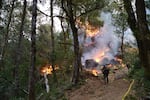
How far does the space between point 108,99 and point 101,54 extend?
4335 centimetres

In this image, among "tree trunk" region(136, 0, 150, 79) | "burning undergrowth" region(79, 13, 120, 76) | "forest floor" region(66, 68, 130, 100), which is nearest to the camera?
"tree trunk" region(136, 0, 150, 79)

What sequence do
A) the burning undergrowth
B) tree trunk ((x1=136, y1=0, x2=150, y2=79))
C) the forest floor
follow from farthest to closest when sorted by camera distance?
the burning undergrowth, the forest floor, tree trunk ((x1=136, y1=0, x2=150, y2=79))

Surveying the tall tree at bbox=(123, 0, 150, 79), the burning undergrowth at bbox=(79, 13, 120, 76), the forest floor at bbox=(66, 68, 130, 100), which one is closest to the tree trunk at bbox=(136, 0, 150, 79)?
the tall tree at bbox=(123, 0, 150, 79)

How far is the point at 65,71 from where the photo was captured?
4069 cm

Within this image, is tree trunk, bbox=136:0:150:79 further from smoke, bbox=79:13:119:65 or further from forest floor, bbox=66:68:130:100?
smoke, bbox=79:13:119:65

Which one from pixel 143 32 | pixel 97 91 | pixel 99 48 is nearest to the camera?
pixel 143 32

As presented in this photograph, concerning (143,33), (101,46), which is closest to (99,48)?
(101,46)

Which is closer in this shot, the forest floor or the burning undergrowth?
the forest floor

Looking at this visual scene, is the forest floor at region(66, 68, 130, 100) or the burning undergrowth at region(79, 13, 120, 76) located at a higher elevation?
the burning undergrowth at region(79, 13, 120, 76)

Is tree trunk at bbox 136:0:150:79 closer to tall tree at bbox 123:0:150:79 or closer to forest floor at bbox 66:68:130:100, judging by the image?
tall tree at bbox 123:0:150:79

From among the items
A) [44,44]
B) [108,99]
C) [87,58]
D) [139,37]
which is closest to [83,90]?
[108,99]

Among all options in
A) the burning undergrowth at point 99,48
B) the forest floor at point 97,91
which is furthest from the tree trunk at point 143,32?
the burning undergrowth at point 99,48

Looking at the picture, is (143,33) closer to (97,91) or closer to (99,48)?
(97,91)

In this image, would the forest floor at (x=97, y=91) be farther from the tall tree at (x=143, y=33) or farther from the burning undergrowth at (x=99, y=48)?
the burning undergrowth at (x=99, y=48)
